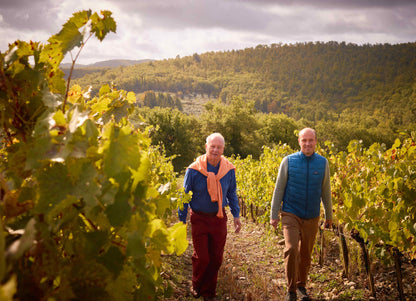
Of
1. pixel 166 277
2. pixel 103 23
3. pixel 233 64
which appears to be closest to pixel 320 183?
pixel 166 277

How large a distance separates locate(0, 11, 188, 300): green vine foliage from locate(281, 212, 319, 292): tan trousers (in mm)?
2467

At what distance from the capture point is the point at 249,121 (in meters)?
40.4

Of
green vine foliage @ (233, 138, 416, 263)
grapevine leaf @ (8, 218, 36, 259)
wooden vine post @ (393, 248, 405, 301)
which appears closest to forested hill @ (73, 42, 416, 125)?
green vine foliage @ (233, 138, 416, 263)

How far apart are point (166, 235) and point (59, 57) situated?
2.72ft

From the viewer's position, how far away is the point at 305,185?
3.46 metres

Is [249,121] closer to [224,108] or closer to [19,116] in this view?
[224,108]


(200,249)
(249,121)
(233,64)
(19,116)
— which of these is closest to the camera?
(19,116)

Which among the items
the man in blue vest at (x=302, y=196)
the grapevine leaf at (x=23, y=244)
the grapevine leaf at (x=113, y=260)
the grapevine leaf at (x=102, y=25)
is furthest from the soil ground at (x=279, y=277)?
the grapevine leaf at (x=102, y=25)

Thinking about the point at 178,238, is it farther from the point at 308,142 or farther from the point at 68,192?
the point at 308,142

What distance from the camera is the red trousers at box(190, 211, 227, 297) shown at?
11.5 feet

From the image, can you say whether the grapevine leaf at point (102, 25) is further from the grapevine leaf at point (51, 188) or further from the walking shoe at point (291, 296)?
the walking shoe at point (291, 296)

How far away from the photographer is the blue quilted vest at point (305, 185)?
3.46 meters

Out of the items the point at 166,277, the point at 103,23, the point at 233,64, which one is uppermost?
the point at 233,64

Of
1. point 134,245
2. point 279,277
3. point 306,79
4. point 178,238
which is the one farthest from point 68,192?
point 306,79
